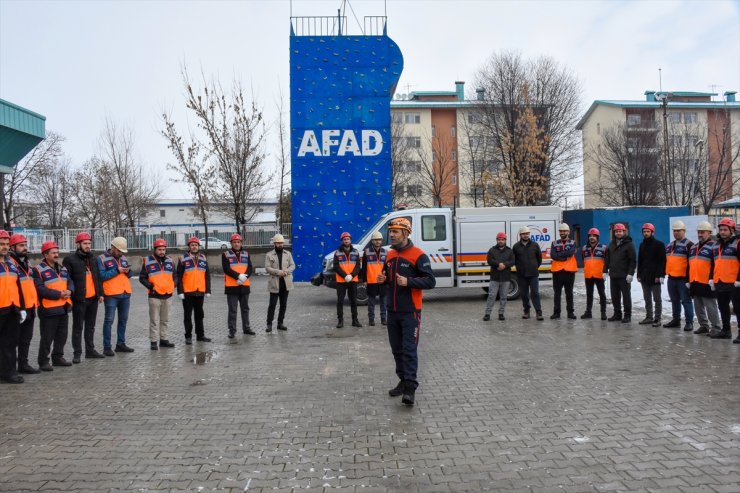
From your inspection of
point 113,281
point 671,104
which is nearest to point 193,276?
point 113,281

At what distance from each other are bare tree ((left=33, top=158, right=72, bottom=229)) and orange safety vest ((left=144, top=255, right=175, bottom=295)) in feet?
144

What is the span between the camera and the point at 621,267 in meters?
11.9

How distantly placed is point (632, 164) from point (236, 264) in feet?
117

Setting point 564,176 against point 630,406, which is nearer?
point 630,406

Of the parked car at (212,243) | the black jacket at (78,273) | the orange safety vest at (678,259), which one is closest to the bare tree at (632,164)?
the parked car at (212,243)

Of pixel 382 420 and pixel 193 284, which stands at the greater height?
pixel 193 284

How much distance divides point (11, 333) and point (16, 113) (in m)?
7.82

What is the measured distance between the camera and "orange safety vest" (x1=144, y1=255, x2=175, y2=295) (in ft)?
33.4

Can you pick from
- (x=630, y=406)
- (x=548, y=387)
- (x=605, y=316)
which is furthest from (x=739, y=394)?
(x=605, y=316)

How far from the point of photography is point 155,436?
5.49 meters

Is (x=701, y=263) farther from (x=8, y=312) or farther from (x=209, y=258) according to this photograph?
(x=209, y=258)

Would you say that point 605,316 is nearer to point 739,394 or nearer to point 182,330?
point 739,394

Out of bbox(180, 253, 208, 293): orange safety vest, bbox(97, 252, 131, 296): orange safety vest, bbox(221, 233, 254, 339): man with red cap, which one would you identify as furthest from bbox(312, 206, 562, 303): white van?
bbox(97, 252, 131, 296): orange safety vest

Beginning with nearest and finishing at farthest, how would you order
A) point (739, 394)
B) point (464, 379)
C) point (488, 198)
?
point (739, 394) → point (464, 379) → point (488, 198)
